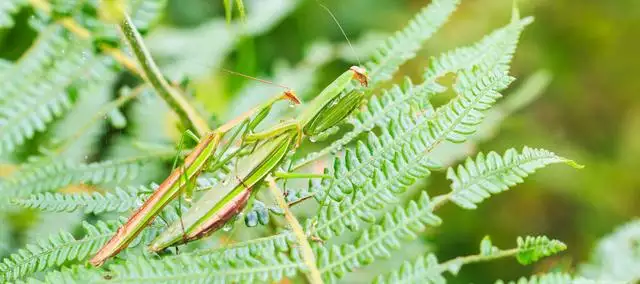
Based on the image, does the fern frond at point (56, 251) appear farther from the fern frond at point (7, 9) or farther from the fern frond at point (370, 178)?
the fern frond at point (7, 9)

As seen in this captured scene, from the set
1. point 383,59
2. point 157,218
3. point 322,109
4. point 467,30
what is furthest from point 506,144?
point 157,218

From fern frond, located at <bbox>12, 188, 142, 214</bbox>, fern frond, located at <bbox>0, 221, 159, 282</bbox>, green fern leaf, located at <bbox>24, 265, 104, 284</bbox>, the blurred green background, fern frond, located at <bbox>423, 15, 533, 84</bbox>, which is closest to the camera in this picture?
green fern leaf, located at <bbox>24, 265, 104, 284</bbox>

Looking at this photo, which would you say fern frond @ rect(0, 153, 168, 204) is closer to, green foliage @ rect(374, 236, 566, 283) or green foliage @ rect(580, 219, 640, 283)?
green foliage @ rect(374, 236, 566, 283)

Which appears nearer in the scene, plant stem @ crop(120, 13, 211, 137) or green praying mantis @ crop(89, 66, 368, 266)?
green praying mantis @ crop(89, 66, 368, 266)

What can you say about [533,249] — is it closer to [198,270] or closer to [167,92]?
[198,270]

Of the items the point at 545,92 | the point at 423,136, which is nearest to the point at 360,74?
the point at 423,136

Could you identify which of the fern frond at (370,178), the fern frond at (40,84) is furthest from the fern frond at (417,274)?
the fern frond at (40,84)

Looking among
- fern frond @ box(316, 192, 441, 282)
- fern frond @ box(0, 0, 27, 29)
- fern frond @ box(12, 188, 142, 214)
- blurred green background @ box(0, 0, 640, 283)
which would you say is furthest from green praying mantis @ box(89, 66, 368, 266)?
blurred green background @ box(0, 0, 640, 283)
